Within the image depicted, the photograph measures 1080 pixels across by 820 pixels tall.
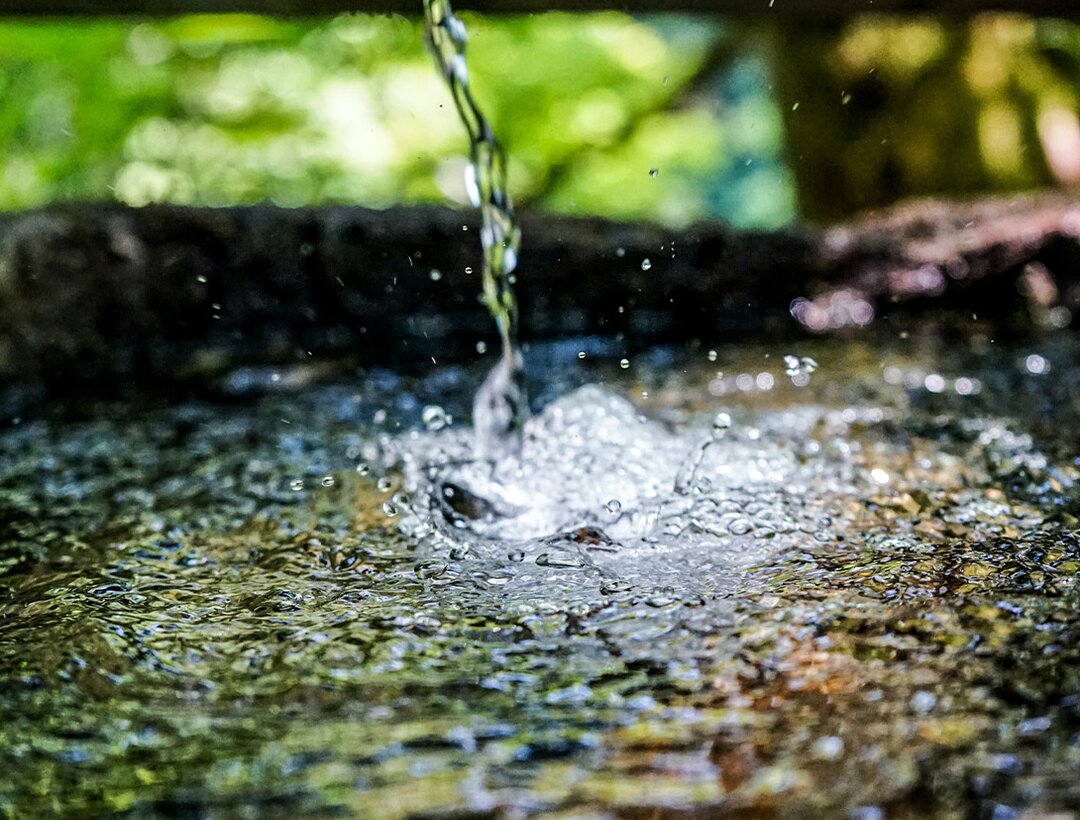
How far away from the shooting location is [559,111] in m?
6.64

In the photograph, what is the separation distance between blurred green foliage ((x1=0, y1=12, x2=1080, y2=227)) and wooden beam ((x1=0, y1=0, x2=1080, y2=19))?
2.06 metres

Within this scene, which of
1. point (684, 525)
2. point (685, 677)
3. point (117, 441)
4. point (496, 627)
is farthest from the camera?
point (117, 441)

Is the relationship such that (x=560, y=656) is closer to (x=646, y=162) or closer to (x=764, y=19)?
(x=764, y=19)

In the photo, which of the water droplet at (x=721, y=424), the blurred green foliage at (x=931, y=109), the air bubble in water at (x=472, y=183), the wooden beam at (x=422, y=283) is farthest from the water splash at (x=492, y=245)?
the blurred green foliage at (x=931, y=109)

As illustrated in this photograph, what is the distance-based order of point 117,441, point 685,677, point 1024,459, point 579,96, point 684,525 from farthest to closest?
point 579,96, point 117,441, point 1024,459, point 684,525, point 685,677

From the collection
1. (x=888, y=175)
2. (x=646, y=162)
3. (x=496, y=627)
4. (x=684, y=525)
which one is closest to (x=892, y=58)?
(x=888, y=175)

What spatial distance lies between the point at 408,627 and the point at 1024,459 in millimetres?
1310

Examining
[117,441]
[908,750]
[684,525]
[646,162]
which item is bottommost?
[908,750]

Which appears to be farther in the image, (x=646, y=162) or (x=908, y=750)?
(x=646, y=162)

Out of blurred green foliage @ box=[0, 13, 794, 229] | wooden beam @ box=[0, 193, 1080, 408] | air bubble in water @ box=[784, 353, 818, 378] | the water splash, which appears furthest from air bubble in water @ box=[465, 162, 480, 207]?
blurred green foliage @ box=[0, 13, 794, 229]

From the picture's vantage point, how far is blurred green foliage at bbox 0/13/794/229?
6.15 m

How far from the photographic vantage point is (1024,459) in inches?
77.9

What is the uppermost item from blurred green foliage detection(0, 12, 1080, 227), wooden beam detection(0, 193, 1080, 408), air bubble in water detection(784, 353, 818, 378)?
blurred green foliage detection(0, 12, 1080, 227)

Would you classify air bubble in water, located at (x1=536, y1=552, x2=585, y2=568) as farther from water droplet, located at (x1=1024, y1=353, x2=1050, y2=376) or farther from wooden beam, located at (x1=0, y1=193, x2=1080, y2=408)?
water droplet, located at (x1=1024, y1=353, x2=1050, y2=376)
